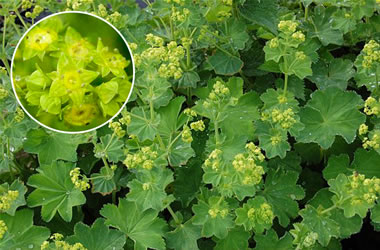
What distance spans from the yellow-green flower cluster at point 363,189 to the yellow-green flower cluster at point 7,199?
118 centimetres

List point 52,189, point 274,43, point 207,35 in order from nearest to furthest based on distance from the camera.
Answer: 1. point 274,43
2. point 52,189
3. point 207,35

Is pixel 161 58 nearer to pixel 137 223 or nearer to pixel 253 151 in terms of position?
pixel 253 151

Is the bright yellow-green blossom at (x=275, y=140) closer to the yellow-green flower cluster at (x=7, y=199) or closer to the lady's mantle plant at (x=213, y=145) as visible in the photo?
the lady's mantle plant at (x=213, y=145)

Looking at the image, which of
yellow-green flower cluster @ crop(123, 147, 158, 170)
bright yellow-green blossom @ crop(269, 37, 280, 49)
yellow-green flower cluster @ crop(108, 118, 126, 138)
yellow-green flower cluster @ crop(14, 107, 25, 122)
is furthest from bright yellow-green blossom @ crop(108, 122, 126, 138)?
bright yellow-green blossom @ crop(269, 37, 280, 49)

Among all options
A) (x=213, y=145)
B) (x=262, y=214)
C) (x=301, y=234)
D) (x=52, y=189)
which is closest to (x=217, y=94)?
(x=213, y=145)

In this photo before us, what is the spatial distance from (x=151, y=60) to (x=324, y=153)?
0.91 m

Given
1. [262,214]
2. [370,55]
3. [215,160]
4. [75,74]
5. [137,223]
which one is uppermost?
[75,74]

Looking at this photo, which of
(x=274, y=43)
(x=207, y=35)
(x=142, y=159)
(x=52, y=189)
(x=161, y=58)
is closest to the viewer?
A: (x=142, y=159)

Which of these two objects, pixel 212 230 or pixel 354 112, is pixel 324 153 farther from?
pixel 212 230

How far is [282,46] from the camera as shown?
220cm

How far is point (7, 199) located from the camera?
195 cm

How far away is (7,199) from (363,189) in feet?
4.03

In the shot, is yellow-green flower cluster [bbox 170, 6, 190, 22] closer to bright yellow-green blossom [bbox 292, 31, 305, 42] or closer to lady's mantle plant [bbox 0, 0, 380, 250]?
lady's mantle plant [bbox 0, 0, 380, 250]

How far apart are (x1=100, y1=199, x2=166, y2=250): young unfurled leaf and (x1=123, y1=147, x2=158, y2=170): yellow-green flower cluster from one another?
0.72ft
